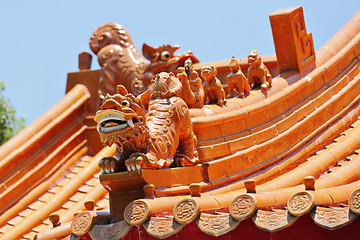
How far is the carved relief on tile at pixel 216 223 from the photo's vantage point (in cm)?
733

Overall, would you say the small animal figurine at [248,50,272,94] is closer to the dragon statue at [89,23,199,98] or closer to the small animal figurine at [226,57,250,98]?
the small animal figurine at [226,57,250,98]

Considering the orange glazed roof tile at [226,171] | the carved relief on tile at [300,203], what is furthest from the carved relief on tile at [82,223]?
the carved relief on tile at [300,203]

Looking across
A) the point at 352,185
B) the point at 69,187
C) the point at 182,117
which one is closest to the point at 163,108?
the point at 182,117

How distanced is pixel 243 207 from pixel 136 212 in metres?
1.03

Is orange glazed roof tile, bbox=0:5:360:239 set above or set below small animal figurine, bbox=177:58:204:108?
below

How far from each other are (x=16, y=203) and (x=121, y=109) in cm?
443

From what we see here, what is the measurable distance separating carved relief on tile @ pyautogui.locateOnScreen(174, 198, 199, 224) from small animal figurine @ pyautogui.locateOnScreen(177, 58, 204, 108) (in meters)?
2.15

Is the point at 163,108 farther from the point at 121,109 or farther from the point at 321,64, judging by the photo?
the point at 321,64

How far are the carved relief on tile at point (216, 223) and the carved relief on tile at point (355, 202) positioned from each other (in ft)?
3.37

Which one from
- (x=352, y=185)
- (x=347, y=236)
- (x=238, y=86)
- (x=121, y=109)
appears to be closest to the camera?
(x=347, y=236)

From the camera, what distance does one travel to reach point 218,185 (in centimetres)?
906

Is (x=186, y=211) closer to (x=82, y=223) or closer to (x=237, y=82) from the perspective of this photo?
(x=82, y=223)

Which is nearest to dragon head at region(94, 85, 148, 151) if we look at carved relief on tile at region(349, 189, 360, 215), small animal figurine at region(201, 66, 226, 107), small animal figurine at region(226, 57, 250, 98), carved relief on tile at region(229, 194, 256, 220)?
carved relief on tile at region(229, 194, 256, 220)

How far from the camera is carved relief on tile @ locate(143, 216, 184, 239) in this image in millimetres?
7527
